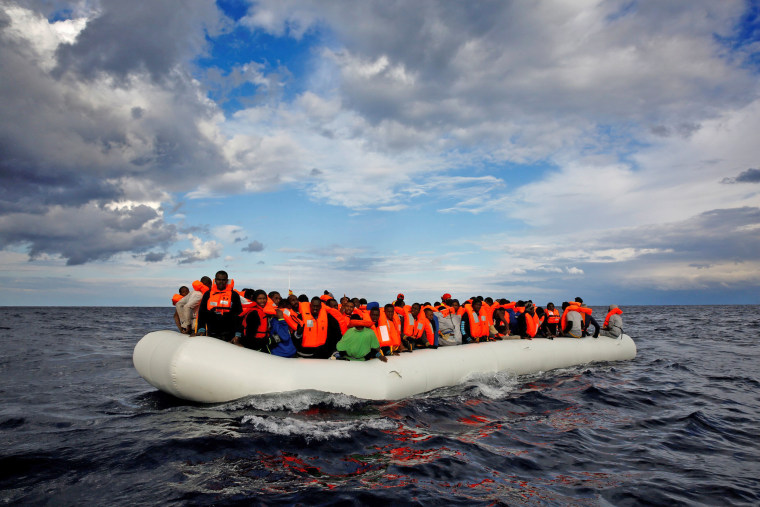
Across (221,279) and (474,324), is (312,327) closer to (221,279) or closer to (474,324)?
(221,279)

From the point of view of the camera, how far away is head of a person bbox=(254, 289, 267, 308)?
27.9 ft

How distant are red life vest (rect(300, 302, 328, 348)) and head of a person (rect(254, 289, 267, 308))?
2.33 feet

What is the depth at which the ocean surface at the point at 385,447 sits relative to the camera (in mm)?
4688

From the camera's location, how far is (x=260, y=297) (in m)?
8.52

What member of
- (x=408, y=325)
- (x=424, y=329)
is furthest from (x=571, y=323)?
(x=408, y=325)

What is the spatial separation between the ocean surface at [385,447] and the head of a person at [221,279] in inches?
81.3

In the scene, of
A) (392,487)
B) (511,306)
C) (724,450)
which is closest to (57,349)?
(511,306)

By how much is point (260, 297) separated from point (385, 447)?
381 centimetres

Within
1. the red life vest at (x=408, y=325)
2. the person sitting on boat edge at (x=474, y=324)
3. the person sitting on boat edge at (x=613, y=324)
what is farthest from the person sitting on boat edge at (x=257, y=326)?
the person sitting on boat edge at (x=613, y=324)

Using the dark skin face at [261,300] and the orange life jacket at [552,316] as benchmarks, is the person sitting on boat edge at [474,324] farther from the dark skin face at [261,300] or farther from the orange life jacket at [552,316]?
the dark skin face at [261,300]

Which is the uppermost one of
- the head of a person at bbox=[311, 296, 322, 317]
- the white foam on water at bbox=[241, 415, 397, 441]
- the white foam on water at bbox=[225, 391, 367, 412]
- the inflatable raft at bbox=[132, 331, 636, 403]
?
the head of a person at bbox=[311, 296, 322, 317]

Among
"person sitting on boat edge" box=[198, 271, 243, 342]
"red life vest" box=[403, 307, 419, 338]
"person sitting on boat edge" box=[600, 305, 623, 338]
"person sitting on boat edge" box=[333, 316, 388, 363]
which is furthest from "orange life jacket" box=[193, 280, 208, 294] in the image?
"person sitting on boat edge" box=[600, 305, 623, 338]

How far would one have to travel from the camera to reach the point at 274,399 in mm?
7184

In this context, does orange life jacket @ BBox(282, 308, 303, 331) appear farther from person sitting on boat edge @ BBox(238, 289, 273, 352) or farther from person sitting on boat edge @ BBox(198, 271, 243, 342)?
person sitting on boat edge @ BBox(198, 271, 243, 342)
